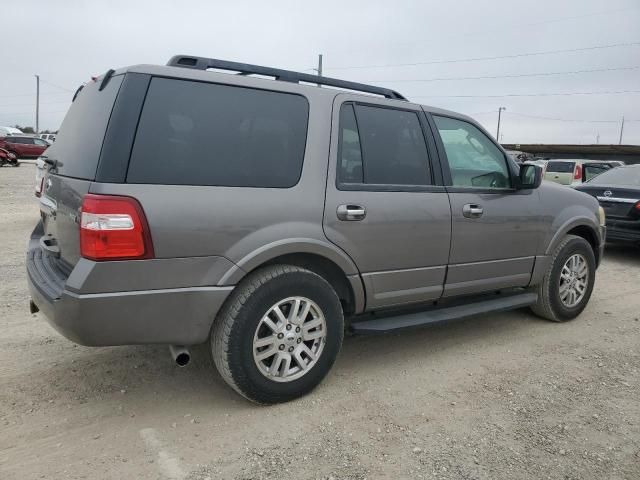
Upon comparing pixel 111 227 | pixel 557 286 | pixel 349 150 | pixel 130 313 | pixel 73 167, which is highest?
pixel 349 150

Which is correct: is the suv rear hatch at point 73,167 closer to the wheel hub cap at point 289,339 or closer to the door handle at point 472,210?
the wheel hub cap at point 289,339

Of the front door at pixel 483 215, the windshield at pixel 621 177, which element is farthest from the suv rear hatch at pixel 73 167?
the windshield at pixel 621 177

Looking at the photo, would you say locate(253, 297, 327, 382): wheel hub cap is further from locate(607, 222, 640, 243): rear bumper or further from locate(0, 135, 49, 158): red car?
locate(0, 135, 49, 158): red car

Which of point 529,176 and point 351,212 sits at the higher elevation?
point 529,176

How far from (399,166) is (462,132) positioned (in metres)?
0.85

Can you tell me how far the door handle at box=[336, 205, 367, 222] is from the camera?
10.5 ft

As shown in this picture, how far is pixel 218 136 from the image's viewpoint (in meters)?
2.85

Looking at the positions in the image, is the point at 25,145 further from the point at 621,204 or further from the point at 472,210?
the point at 472,210

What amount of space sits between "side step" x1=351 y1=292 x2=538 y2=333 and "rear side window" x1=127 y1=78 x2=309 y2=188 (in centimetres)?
113

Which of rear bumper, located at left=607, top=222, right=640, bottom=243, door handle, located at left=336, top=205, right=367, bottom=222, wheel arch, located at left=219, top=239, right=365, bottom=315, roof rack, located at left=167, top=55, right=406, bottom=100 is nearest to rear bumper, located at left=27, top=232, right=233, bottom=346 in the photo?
wheel arch, located at left=219, top=239, right=365, bottom=315

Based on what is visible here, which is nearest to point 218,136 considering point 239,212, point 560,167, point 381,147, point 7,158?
point 239,212

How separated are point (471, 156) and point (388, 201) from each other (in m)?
1.09

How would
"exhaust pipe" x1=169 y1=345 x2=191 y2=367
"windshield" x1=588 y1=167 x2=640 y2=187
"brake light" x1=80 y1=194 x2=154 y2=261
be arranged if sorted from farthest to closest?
"windshield" x1=588 y1=167 x2=640 y2=187
"exhaust pipe" x1=169 y1=345 x2=191 y2=367
"brake light" x1=80 y1=194 x2=154 y2=261

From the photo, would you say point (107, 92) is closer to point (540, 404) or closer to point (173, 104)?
Answer: point (173, 104)
